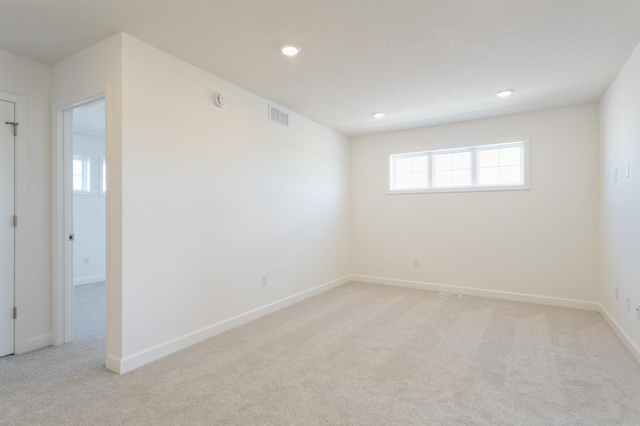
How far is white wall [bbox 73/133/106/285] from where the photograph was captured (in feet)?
19.2

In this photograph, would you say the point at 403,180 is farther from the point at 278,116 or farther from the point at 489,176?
the point at 278,116

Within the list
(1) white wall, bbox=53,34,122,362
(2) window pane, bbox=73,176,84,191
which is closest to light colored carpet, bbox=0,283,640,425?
(1) white wall, bbox=53,34,122,362

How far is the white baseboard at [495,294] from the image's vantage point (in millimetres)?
4141

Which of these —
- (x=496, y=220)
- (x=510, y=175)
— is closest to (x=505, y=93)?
(x=510, y=175)

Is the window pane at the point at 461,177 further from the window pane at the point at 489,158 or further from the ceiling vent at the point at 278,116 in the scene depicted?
the ceiling vent at the point at 278,116

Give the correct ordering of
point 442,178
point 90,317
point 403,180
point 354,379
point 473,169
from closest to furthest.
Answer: point 354,379
point 90,317
point 473,169
point 442,178
point 403,180

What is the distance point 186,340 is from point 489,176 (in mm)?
4334

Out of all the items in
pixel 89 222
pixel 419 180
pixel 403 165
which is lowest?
pixel 89 222

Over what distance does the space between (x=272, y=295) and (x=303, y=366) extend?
5.06ft

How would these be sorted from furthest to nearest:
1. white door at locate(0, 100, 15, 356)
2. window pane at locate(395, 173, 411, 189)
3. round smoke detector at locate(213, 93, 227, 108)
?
window pane at locate(395, 173, 411, 189)
round smoke detector at locate(213, 93, 227, 108)
white door at locate(0, 100, 15, 356)

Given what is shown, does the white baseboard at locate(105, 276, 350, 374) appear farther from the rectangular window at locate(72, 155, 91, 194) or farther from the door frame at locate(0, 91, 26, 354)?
the rectangular window at locate(72, 155, 91, 194)

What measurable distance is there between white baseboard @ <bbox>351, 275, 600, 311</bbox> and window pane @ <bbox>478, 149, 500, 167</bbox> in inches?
69.8

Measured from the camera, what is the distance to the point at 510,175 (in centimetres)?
465

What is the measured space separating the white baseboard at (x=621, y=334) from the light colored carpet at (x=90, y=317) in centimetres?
432
